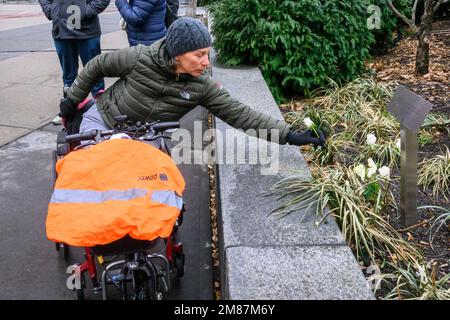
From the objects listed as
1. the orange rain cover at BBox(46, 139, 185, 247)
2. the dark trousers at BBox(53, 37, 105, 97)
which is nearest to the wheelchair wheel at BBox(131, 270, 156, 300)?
the orange rain cover at BBox(46, 139, 185, 247)

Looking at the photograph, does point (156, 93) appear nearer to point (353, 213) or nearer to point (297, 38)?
point (353, 213)

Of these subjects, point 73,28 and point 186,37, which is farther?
point 73,28

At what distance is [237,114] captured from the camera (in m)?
3.61

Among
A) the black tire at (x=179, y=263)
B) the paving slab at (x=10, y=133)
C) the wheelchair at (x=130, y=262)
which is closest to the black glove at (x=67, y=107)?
the wheelchair at (x=130, y=262)

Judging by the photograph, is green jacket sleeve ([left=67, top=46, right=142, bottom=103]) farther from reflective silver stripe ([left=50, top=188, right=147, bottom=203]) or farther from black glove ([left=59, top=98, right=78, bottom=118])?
reflective silver stripe ([left=50, top=188, right=147, bottom=203])

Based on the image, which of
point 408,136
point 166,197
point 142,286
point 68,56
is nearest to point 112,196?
point 166,197

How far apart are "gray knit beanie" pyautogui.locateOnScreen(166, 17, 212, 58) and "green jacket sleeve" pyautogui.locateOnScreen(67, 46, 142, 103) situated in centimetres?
37

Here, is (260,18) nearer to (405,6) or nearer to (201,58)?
(405,6)

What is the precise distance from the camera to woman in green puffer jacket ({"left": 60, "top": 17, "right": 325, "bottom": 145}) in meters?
3.33

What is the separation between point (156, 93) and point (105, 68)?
1.26 ft

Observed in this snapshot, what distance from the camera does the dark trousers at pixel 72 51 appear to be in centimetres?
604

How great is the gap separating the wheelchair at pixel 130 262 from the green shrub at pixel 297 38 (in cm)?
346

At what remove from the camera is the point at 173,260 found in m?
3.39
